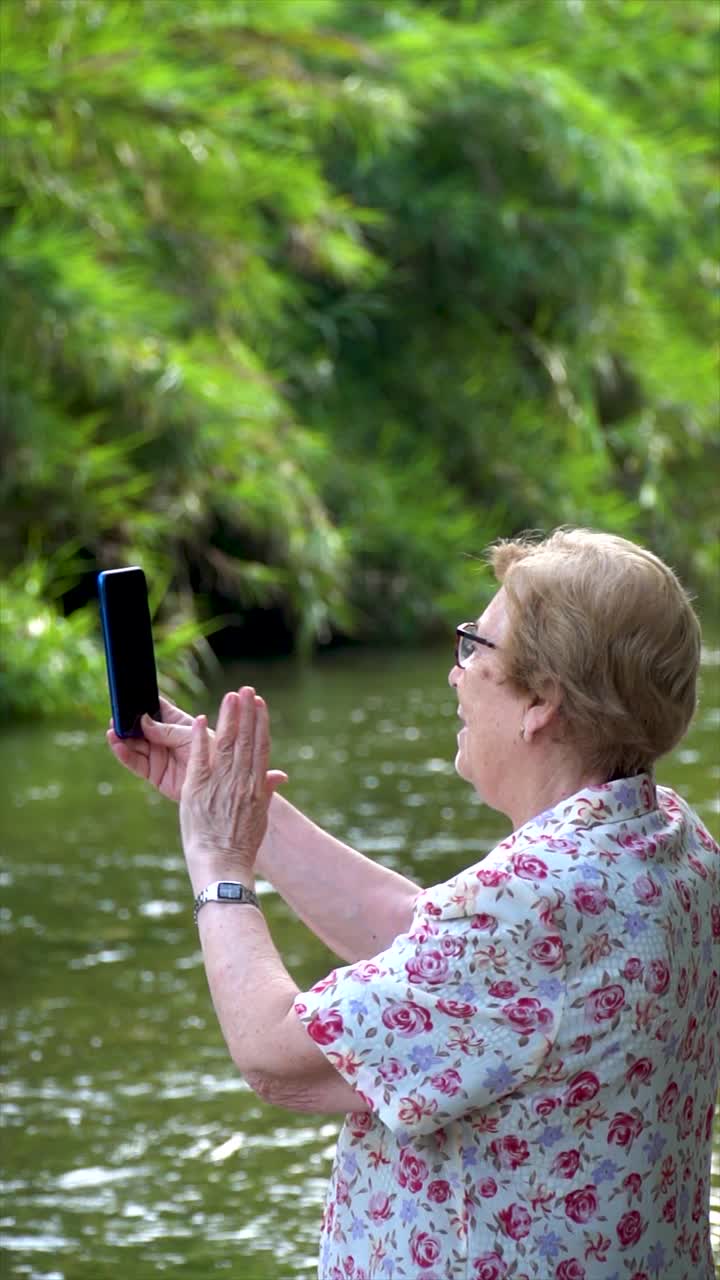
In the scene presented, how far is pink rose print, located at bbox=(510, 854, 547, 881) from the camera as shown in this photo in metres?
1.96

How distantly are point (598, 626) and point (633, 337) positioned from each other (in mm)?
13657

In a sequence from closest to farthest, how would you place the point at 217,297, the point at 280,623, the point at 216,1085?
the point at 216,1085, the point at 217,297, the point at 280,623

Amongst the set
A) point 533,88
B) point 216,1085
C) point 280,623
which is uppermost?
point 533,88

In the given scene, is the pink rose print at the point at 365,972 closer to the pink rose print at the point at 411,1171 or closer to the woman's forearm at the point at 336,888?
the pink rose print at the point at 411,1171

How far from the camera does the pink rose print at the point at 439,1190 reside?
2.02 metres

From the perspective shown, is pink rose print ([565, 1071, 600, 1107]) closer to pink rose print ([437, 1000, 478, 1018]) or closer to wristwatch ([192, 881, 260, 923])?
pink rose print ([437, 1000, 478, 1018])

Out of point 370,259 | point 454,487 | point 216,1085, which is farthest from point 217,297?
point 216,1085

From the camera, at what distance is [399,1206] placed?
205cm

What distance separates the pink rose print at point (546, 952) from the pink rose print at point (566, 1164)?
0.18 meters

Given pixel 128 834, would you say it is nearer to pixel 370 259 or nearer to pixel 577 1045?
pixel 577 1045

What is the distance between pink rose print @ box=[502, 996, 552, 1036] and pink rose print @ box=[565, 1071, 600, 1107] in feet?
0.23

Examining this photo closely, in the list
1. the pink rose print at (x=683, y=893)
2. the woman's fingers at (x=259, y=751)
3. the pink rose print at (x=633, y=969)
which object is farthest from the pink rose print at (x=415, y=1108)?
the woman's fingers at (x=259, y=751)

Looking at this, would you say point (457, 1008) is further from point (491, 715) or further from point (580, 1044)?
point (491, 715)

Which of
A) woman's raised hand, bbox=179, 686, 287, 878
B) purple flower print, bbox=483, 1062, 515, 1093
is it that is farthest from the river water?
purple flower print, bbox=483, 1062, 515, 1093
